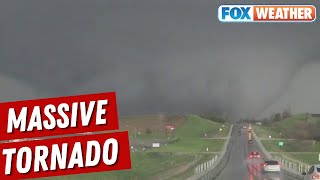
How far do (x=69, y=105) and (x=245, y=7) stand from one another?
674 cm

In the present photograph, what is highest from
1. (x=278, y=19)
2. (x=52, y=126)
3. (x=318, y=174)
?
(x=278, y=19)

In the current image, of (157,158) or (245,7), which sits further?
(157,158)

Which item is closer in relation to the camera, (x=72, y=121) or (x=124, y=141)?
(x=72, y=121)

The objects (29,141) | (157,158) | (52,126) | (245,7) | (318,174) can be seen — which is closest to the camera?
(52,126)

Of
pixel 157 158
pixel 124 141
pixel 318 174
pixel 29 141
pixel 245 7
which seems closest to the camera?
pixel 29 141

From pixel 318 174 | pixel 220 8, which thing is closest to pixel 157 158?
pixel 318 174

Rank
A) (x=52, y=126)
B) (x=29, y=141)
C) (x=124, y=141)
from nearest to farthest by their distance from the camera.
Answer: (x=52, y=126), (x=29, y=141), (x=124, y=141)

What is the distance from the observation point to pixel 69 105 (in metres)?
15.3

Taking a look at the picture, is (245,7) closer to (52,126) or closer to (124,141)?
(124,141)

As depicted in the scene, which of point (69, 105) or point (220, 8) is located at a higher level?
point (220, 8)

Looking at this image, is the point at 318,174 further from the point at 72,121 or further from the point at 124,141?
the point at 72,121

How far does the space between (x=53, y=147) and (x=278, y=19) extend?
7.84 meters

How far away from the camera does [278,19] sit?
17.1 meters

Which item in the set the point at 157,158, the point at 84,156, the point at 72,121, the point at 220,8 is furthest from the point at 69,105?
the point at 157,158
